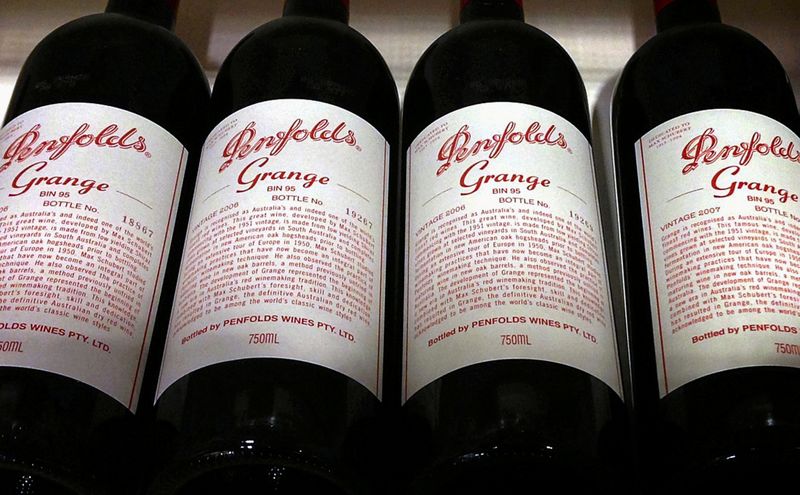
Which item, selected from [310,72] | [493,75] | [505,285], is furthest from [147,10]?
[505,285]

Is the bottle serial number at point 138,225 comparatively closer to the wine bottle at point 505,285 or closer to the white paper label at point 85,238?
the white paper label at point 85,238

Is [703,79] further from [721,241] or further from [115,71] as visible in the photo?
[115,71]

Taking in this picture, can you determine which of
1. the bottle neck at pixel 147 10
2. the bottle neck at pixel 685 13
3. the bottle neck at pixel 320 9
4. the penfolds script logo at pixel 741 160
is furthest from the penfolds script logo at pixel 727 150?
the bottle neck at pixel 147 10

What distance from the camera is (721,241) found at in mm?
569

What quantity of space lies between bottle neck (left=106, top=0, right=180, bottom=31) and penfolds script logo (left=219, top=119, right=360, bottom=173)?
0.19 m

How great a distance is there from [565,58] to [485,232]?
0.71ft

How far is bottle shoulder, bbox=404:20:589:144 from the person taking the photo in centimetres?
66

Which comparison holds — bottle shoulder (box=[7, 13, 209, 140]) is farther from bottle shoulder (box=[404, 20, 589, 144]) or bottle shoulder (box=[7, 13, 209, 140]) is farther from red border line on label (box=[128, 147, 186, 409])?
bottle shoulder (box=[404, 20, 589, 144])

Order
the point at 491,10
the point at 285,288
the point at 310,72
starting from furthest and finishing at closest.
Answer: the point at 491,10
the point at 310,72
the point at 285,288

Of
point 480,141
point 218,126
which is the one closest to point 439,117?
point 480,141

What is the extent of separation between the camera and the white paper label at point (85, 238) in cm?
54

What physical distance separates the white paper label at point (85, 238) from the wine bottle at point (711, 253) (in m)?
0.32

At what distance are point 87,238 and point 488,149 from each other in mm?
263

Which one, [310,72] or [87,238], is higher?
[310,72]
